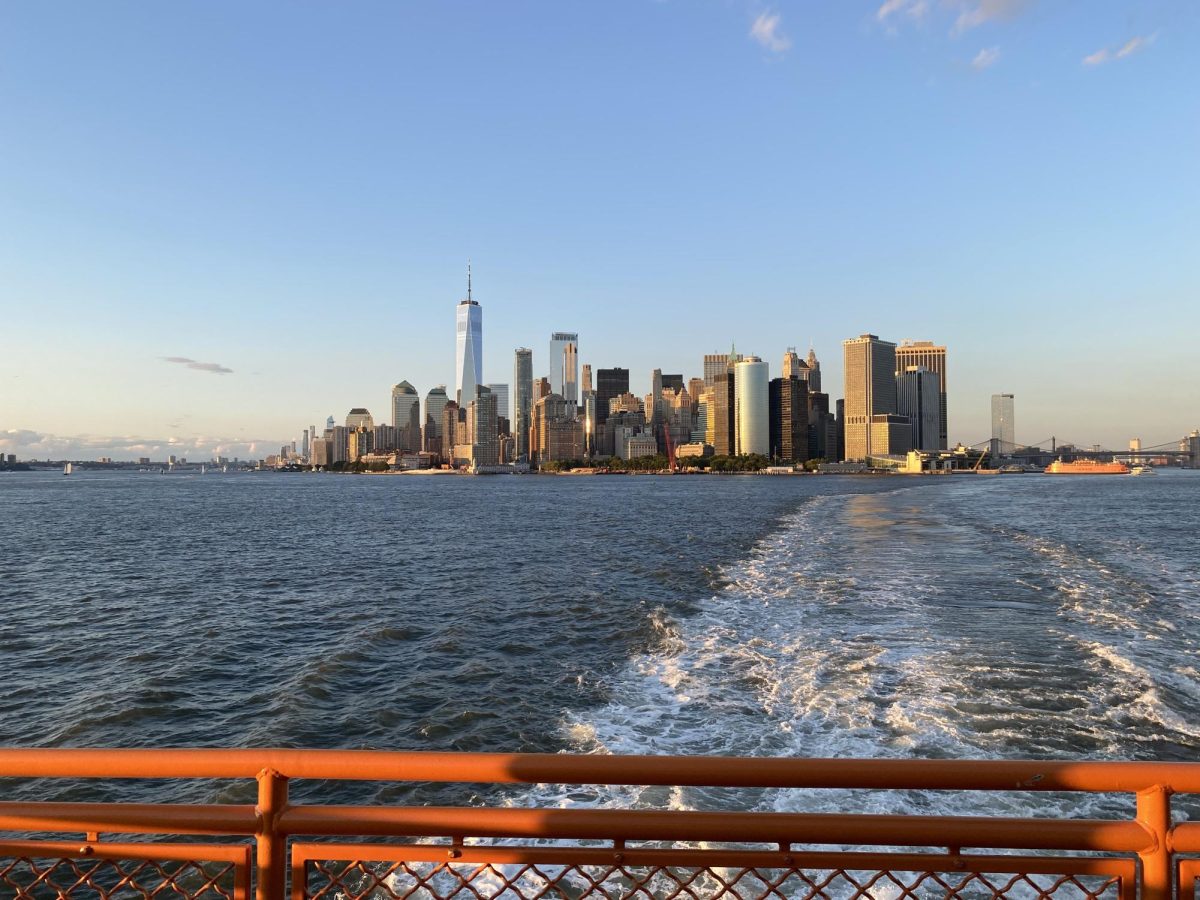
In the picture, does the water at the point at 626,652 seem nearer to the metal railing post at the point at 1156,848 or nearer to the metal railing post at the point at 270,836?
the metal railing post at the point at 1156,848

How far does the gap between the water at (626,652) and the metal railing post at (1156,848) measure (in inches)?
262

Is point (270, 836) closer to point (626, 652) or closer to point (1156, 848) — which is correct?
point (1156, 848)

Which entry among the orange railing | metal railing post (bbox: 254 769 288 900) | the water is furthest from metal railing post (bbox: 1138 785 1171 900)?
the water

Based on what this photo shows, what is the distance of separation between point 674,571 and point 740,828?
27.3 metres

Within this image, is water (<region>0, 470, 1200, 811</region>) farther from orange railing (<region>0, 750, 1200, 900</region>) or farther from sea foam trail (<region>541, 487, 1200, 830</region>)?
orange railing (<region>0, 750, 1200, 900</region>)

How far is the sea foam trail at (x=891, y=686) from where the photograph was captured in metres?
10.1

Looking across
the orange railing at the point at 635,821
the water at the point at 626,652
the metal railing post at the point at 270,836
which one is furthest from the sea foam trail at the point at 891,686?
the metal railing post at the point at 270,836

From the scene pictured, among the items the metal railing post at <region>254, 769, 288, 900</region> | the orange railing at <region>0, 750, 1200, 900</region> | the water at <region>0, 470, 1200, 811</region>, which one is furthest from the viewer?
the water at <region>0, 470, 1200, 811</region>

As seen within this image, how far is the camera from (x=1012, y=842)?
2.62m

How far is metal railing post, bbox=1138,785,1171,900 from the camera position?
2.67 m

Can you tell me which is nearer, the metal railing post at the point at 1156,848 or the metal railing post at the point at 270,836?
the metal railing post at the point at 1156,848

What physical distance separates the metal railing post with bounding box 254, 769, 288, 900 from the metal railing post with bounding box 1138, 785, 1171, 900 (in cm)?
323

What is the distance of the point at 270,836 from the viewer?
287cm

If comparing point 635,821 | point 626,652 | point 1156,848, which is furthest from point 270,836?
point 626,652
